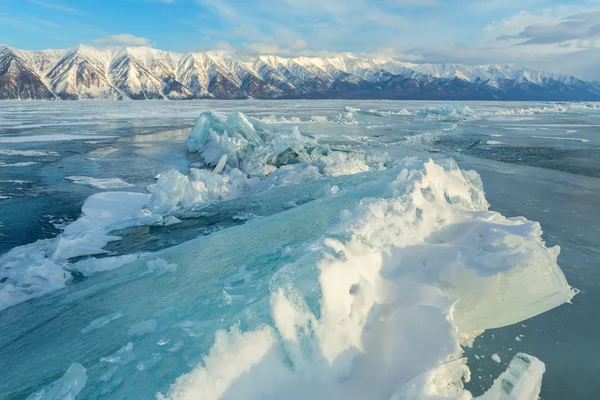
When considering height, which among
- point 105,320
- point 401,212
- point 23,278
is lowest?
point 23,278

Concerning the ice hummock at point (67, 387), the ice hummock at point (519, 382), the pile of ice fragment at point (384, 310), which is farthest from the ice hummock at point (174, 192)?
the ice hummock at point (519, 382)

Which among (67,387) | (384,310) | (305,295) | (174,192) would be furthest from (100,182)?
(384,310)

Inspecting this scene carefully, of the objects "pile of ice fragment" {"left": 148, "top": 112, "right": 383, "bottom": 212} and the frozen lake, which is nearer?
the frozen lake

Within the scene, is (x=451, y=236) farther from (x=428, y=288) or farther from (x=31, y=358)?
(x=31, y=358)

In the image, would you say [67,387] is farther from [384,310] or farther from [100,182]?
[100,182]

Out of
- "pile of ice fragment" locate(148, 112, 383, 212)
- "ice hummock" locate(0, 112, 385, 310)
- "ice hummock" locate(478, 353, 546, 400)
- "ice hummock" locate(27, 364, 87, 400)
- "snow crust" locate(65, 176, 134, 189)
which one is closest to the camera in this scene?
"ice hummock" locate(27, 364, 87, 400)

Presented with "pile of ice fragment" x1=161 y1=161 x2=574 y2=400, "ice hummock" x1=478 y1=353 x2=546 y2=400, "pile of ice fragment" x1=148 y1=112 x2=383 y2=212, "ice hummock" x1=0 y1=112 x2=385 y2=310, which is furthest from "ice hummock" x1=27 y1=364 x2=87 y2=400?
"pile of ice fragment" x1=148 y1=112 x2=383 y2=212

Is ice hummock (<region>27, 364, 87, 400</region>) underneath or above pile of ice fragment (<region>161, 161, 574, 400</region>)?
underneath

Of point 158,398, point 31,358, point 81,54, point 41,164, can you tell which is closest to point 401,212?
point 158,398

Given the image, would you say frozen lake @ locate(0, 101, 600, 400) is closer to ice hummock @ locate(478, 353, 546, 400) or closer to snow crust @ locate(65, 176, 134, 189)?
ice hummock @ locate(478, 353, 546, 400)
